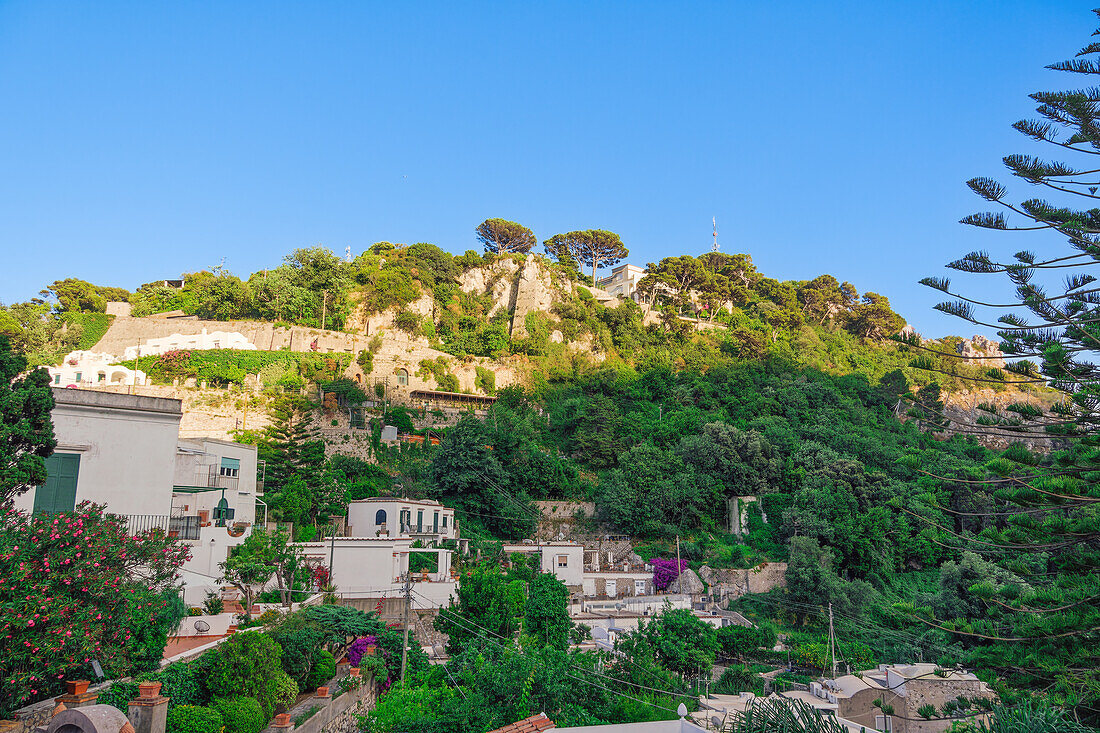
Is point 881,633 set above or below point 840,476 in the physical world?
below

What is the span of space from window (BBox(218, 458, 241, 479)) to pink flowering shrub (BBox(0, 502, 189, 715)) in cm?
→ 1005

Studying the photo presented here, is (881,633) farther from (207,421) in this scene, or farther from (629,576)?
(207,421)

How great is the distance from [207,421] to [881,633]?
88.2 ft

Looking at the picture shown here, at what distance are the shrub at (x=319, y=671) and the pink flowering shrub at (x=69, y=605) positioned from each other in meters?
2.50

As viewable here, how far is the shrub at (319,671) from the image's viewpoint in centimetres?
1213

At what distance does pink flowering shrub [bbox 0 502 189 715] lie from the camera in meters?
8.05

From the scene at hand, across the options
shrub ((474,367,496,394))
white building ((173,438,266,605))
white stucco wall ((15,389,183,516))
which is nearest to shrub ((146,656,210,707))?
white stucco wall ((15,389,183,516))

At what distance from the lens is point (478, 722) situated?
37.2 feet

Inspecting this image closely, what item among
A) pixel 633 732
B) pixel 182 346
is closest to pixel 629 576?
pixel 633 732

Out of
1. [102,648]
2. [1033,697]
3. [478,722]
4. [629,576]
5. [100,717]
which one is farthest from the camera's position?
[629,576]

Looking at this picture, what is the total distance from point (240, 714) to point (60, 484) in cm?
650

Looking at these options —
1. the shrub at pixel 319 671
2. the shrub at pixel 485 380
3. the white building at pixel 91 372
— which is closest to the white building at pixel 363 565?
the shrub at pixel 319 671

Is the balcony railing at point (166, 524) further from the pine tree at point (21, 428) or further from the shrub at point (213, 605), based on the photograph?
the pine tree at point (21, 428)

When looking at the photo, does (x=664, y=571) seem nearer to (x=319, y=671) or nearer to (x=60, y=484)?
(x=319, y=671)
